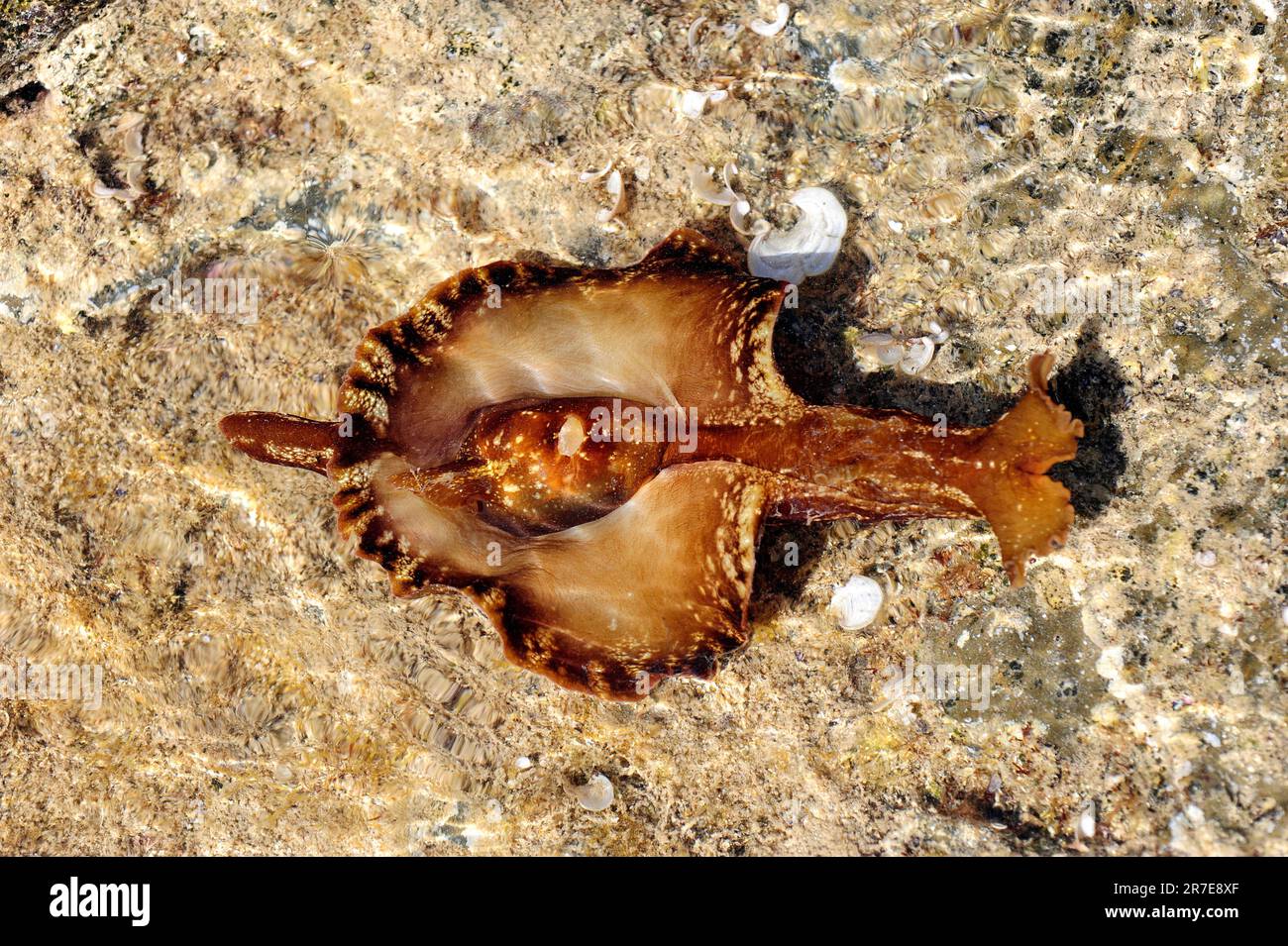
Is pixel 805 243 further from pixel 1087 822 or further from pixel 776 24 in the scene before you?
pixel 1087 822

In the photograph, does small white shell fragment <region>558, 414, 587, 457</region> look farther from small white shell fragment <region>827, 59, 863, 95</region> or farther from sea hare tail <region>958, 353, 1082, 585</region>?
small white shell fragment <region>827, 59, 863, 95</region>

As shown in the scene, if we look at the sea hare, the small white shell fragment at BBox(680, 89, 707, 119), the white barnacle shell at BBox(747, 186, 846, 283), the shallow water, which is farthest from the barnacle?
the white barnacle shell at BBox(747, 186, 846, 283)

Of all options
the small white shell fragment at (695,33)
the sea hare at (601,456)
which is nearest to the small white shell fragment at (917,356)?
the sea hare at (601,456)

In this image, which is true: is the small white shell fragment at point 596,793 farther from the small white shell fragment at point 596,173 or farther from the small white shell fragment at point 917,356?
the small white shell fragment at point 596,173

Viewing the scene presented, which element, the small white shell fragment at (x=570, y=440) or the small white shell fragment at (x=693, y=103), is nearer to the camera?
the small white shell fragment at (x=570, y=440)

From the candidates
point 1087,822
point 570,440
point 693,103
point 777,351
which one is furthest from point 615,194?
point 1087,822

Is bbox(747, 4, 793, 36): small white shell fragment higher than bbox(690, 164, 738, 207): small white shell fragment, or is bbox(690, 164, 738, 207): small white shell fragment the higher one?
bbox(747, 4, 793, 36): small white shell fragment
